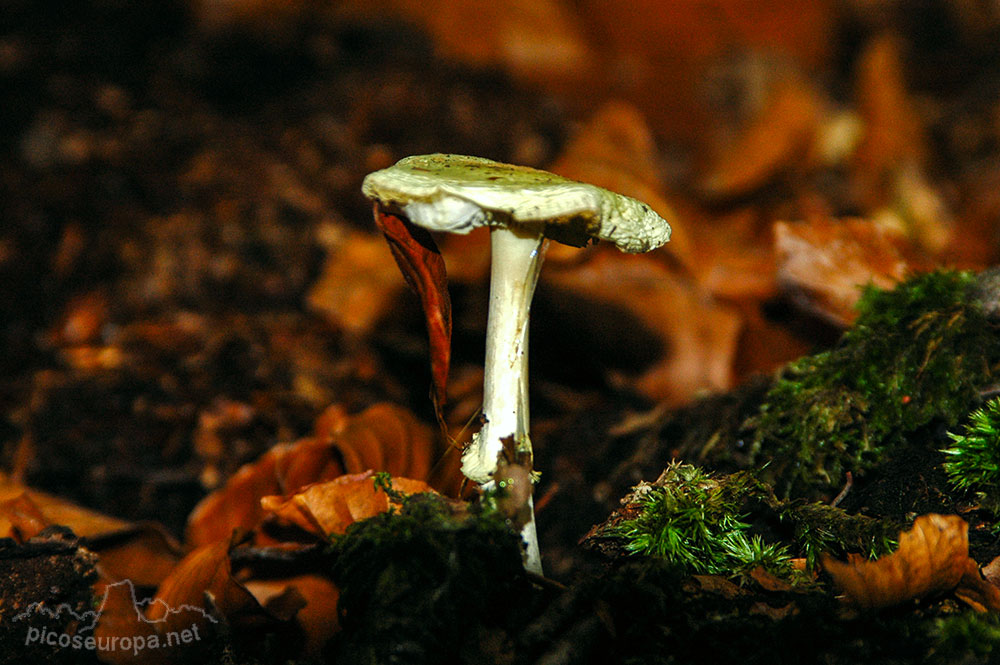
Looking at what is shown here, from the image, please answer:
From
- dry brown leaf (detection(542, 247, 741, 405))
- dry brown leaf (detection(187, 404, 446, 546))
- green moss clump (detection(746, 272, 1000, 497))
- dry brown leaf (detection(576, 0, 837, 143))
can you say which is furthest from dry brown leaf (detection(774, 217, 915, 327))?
dry brown leaf (detection(576, 0, 837, 143))

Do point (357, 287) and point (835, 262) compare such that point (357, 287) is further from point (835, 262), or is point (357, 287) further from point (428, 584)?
point (428, 584)

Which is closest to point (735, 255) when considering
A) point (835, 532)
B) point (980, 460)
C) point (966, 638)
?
point (980, 460)

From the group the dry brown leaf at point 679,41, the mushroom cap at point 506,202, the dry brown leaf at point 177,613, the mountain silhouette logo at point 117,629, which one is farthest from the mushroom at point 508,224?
the dry brown leaf at point 679,41

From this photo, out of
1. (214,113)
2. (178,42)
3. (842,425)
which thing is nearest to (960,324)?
(842,425)

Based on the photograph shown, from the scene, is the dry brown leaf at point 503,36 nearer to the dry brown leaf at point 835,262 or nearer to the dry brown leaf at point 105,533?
the dry brown leaf at point 835,262

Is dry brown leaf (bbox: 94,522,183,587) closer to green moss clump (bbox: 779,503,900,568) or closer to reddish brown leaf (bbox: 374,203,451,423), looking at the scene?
reddish brown leaf (bbox: 374,203,451,423)

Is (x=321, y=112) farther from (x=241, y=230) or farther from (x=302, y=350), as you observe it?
(x=302, y=350)
